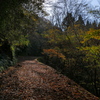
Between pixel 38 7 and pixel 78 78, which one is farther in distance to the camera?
pixel 78 78

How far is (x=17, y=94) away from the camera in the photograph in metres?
3.93

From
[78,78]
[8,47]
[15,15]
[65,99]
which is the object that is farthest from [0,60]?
[78,78]

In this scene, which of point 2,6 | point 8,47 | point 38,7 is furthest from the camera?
point 8,47

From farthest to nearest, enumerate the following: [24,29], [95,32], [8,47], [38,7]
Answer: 1. [8,47]
2. [24,29]
3. [38,7]
4. [95,32]

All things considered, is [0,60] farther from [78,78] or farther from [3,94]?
[78,78]

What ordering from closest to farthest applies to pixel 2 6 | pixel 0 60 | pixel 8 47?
pixel 2 6 → pixel 0 60 → pixel 8 47

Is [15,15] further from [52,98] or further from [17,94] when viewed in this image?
[52,98]

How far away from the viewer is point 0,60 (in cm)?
789

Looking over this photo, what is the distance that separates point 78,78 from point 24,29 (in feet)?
30.2

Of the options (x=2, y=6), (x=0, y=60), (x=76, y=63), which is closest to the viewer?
(x=2, y=6)

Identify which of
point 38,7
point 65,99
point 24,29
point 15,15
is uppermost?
point 38,7

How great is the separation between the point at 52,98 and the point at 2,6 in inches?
156

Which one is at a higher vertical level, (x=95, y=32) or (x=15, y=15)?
(x=15, y=15)

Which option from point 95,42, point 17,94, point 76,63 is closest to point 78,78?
point 76,63
